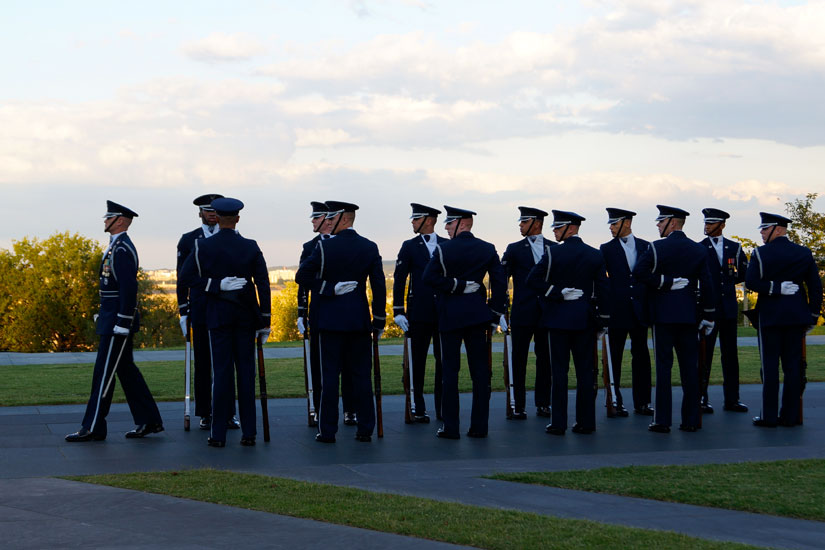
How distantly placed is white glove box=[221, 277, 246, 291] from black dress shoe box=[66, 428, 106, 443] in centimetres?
181

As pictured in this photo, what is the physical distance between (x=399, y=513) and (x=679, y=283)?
4944mm

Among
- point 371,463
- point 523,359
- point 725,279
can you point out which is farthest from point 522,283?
point 371,463

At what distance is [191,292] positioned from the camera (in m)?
9.72

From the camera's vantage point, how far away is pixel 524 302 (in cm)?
1133

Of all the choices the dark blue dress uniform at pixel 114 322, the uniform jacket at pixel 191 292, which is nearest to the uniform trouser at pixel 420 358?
the uniform jacket at pixel 191 292

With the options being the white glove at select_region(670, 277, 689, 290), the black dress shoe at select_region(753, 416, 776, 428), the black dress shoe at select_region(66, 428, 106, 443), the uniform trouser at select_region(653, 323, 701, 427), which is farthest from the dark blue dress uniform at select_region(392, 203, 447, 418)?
the black dress shoe at select_region(753, 416, 776, 428)

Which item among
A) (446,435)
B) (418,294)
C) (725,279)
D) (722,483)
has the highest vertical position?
(725,279)

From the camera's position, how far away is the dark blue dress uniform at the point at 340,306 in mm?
9562

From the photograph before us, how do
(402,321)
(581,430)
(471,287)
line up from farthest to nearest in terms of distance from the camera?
1. (402,321)
2. (581,430)
3. (471,287)

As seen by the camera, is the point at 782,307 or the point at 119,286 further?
the point at 782,307

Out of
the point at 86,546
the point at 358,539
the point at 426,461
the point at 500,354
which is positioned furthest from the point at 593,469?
the point at 500,354

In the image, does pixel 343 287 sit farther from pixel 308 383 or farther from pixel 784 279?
pixel 784 279

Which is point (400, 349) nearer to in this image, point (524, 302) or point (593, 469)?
point (524, 302)

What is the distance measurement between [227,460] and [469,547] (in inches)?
136
